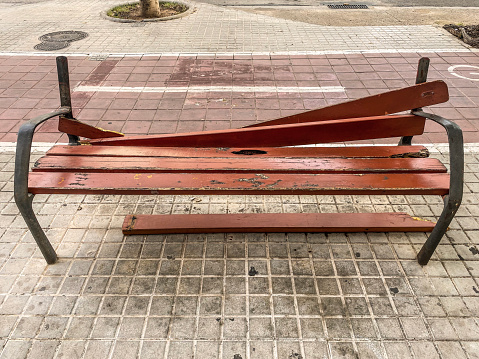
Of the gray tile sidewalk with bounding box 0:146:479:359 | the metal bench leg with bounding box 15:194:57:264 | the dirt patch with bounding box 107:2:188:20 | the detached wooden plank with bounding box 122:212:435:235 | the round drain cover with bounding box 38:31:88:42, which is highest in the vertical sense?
the dirt patch with bounding box 107:2:188:20

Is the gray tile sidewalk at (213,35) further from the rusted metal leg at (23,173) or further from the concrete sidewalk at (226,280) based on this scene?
the rusted metal leg at (23,173)

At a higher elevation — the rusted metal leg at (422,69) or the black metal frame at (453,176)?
the rusted metal leg at (422,69)

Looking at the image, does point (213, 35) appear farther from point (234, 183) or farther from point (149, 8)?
point (234, 183)

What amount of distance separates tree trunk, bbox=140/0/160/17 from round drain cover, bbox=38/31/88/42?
5.54ft

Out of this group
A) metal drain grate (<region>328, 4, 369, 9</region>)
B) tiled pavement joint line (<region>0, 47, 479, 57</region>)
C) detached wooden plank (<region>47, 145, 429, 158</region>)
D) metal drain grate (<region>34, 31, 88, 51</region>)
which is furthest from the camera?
metal drain grate (<region>328, 4, 369, 9</region>)

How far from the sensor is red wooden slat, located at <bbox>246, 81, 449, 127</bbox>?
2.99 metres

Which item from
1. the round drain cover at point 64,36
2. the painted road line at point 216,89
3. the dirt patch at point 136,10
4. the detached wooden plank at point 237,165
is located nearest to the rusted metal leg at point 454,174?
the detached wooden plank at point 237,165

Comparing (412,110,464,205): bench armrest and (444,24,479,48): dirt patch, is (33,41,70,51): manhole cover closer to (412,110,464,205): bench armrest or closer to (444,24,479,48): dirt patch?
(412,110,464,205): bench armrest

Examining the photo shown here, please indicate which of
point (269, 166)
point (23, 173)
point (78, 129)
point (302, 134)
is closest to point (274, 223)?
point (269, 166)

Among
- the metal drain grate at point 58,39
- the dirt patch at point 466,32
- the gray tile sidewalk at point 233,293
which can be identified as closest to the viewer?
the gray tile sidewalk at point 233,293

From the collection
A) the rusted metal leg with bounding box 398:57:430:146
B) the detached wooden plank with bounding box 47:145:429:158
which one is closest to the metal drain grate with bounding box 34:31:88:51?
the detached wooden plank with bounding box 47:145:429:158

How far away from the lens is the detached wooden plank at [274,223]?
3.24 metres

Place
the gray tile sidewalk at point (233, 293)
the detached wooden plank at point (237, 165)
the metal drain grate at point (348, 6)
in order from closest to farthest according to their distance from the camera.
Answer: the gray tile sidewalk at point (233, 293), the detached wooden plank at point (237, 165), the metal drain grate at point (348, 6)

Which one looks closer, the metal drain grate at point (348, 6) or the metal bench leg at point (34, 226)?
the metal bench leg at point (34, 226)
